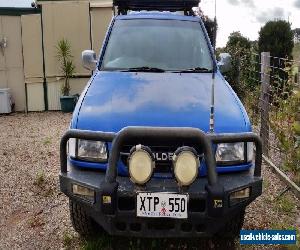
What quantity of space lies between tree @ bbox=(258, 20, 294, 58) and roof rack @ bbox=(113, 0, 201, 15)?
489cm

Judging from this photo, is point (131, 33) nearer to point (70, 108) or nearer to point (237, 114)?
point (237, 114)

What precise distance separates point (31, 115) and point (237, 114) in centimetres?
852

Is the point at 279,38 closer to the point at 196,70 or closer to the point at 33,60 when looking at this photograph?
the point at 33,60

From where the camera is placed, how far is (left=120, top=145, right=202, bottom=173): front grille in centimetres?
318

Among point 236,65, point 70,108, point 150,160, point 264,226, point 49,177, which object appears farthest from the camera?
point 70,108

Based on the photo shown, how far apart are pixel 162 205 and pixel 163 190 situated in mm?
103

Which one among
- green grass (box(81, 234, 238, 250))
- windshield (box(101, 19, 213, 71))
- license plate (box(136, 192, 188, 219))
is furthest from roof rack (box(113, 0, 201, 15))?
license plate (box(136, 192, 188, 219))

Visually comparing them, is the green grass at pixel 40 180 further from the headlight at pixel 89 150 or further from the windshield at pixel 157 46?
the headlight at pixel 89 150

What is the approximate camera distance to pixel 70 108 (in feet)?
37.1

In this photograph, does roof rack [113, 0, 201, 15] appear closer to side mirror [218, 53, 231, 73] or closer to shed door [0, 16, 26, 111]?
side mirror [218, 53, 231, 73]

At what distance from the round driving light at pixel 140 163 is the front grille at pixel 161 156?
0.83 ft

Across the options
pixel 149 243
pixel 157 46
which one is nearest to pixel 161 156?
Answer: pixel 149 243

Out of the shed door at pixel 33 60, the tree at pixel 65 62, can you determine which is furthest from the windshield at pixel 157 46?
the shed door at pixel 33 60

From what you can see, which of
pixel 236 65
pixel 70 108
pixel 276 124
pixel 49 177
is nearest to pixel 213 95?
pixel 276 124
